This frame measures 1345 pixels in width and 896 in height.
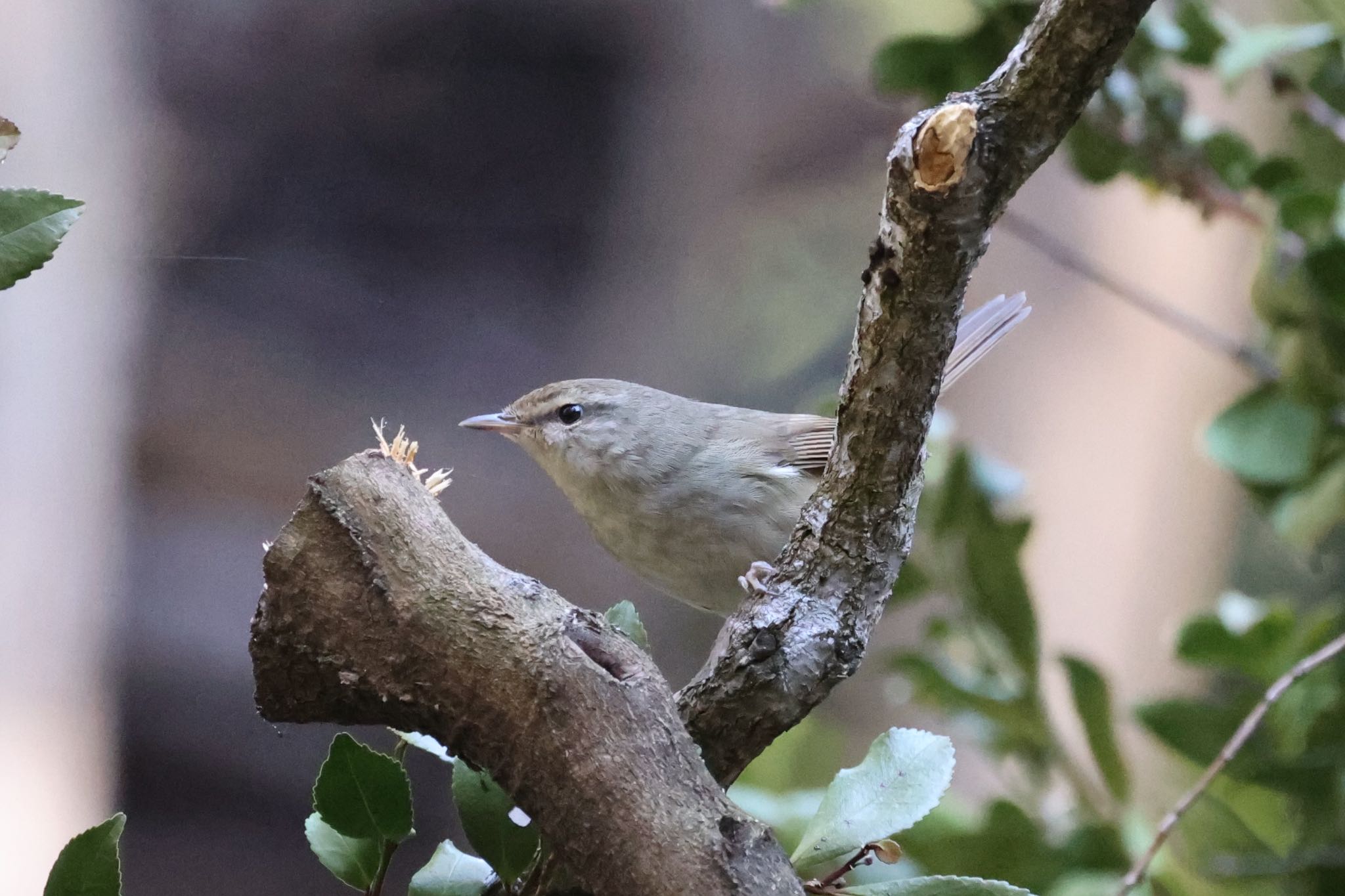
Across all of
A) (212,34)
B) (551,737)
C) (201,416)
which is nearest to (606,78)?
(212,34)

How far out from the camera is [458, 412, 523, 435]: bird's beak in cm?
151

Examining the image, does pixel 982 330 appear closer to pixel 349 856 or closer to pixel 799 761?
pixel 799 761

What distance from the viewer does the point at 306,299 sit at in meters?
1.44

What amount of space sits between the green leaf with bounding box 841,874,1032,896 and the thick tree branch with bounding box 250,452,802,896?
0.41 feet

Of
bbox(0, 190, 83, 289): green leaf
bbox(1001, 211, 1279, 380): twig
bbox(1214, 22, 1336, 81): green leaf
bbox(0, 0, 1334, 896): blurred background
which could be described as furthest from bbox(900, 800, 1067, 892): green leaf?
bbox(0, 190, 83, 289): green leaf

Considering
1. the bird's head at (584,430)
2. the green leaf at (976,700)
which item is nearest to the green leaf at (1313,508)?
the green leaf at (976,700)

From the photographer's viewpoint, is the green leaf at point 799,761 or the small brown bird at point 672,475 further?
the green leaf at point 799,761

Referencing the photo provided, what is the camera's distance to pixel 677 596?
167 cm

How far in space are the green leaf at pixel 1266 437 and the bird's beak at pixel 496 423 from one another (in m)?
1.17

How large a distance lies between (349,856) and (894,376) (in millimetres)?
616

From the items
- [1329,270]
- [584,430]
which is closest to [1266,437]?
[1329,270]

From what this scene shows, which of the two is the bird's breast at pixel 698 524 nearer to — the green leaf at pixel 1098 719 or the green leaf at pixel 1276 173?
the green leaf at pixel 1098 719

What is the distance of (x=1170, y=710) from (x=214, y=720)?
1540 millimetres

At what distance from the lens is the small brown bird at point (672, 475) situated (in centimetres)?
162
